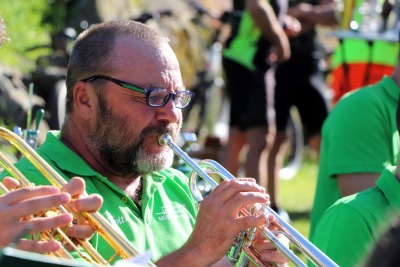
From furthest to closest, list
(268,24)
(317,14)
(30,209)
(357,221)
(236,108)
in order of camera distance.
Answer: (317,14), (236,108), (268,24), (357,221), (30,209)

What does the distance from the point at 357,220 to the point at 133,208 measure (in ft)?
2.35

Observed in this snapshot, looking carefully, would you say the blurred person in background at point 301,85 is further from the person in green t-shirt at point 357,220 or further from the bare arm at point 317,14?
the person in green t-shirt at point 357,220

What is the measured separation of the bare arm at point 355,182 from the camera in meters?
3.96

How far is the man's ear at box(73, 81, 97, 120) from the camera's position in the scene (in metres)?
3.25

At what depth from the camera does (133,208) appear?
3143mm

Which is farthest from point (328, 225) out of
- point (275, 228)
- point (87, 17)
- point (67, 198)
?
point (87, 17)

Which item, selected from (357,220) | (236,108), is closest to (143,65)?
(357,220)

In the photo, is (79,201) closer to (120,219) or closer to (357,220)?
(120,219)

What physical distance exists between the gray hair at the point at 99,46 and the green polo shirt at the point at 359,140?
110cm

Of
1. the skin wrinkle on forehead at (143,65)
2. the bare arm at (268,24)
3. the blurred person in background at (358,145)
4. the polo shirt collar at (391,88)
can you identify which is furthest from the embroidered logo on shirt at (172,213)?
the bare arm at (268,24)

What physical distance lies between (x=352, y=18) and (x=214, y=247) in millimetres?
4487

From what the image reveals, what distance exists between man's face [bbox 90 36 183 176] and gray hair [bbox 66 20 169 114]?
3cm

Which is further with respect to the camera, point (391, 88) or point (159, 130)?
point (391, 88)

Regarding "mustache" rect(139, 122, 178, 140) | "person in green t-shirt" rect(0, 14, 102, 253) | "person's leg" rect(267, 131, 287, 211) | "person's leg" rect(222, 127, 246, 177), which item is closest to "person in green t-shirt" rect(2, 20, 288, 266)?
"mustache" rect(139, 122, 178, 140)
